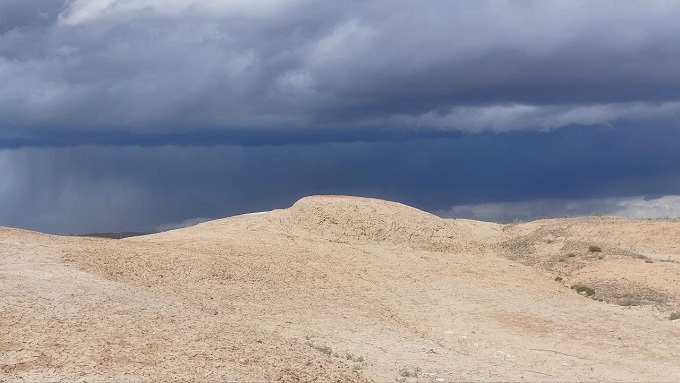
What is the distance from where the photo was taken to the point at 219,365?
1417cm

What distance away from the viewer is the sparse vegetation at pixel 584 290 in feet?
85.9

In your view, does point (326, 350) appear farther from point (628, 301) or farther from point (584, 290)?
point (584, 290)

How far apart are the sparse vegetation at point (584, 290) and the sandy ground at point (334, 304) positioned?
0.25 meters

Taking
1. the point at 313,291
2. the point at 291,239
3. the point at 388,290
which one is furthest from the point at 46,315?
the point at 291,239

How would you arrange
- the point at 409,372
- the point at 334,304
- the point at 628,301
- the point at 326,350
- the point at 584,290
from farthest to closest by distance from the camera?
the point at 584,290
the point at 628,301
the point at 334,304
the point at 326,350
the point at 409,372

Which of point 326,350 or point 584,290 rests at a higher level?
point 584,290

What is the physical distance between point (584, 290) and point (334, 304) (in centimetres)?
1037

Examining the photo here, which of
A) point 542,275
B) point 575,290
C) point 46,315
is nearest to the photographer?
point 46,315

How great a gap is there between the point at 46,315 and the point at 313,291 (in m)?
8.63

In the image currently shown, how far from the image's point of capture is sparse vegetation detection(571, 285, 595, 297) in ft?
85.9

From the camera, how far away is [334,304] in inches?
840

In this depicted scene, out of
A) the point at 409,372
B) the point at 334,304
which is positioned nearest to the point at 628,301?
the point at 334,304

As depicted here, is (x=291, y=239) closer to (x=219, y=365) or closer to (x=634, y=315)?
(x=634, y=315)

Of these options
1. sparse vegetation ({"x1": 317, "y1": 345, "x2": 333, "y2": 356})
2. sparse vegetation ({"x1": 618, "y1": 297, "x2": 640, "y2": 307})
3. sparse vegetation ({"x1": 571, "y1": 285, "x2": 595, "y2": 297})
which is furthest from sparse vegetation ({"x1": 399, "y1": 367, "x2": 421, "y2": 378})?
sparse vegetation ({"x1": 571, "y1": 285, "x2": 595, "y2": 297})
